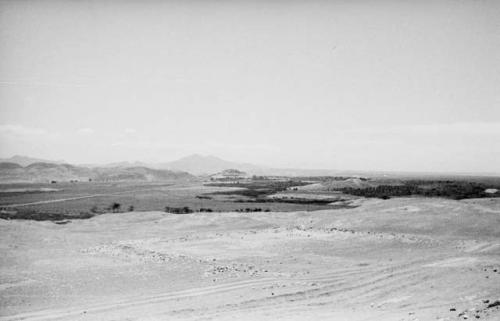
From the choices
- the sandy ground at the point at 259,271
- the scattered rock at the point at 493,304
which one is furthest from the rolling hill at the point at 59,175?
the scattered rock at the point at 493,304

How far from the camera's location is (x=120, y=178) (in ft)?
564

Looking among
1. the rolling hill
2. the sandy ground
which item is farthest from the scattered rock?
the rolling hill

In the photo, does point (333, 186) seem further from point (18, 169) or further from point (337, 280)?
point (18, 169)

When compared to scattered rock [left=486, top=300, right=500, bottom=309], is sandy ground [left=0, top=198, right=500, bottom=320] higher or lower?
lower

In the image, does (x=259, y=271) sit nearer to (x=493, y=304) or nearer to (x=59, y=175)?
(x=493, y=304)

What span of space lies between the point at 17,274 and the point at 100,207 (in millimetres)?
41188

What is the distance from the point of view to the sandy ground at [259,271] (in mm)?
13266

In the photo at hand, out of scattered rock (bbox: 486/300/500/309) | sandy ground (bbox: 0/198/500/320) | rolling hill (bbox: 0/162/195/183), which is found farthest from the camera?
rolling hill (bbox: 0/162/195/183)

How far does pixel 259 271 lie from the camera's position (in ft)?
64.0

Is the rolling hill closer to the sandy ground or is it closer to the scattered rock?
the sandy ground

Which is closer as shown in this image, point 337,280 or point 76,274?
point 337,280

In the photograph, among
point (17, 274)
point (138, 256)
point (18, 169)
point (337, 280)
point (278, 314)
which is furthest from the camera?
point (18, 169)

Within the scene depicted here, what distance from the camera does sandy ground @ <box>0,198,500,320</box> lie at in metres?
13.3

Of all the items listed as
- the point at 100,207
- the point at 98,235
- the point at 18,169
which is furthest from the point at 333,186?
the point at 18,169
